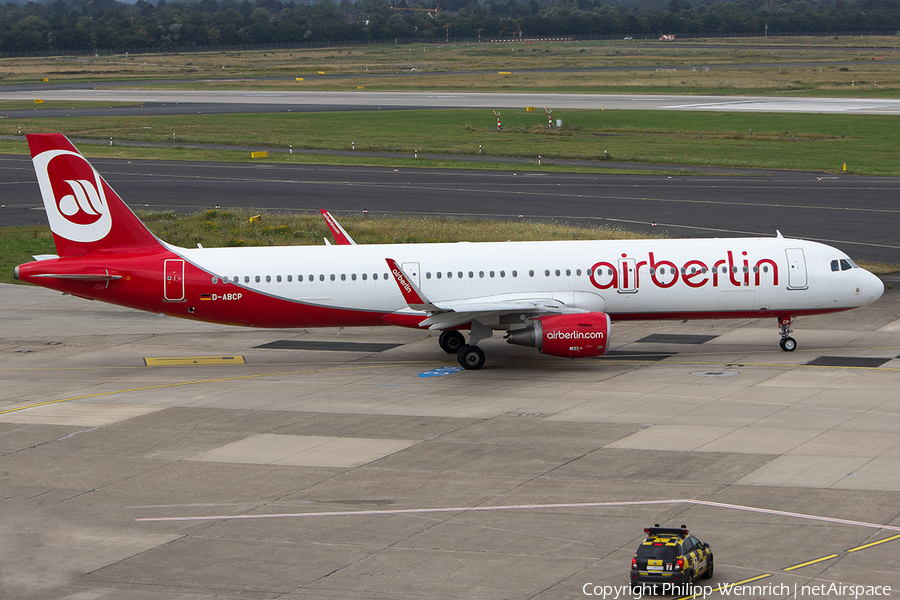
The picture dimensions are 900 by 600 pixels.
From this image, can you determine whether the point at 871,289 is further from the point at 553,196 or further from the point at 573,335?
the point at 553,196

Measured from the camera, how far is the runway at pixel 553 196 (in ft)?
211

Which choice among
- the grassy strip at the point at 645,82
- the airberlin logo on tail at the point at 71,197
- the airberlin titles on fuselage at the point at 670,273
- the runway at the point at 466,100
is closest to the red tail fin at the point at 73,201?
the airberlin logo on tail at the point at 71,197

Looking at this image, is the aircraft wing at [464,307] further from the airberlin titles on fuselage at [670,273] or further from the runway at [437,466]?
the runway at [437,466]

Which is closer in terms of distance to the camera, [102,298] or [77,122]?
[102,298]

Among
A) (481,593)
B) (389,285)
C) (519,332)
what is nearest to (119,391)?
(389,285)

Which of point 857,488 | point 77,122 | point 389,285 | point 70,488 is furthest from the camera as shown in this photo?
point 77,122

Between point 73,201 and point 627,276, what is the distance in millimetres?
20166

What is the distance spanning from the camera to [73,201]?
38.4m

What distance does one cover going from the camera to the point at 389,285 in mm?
39562

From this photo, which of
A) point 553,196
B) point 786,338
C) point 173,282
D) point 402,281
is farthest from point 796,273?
point 553,196

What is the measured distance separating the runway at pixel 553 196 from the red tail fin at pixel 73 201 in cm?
3176

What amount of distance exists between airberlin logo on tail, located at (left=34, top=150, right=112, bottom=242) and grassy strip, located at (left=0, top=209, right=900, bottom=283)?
761 inches

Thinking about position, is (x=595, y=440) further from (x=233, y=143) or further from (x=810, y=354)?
(x=233, y=143)

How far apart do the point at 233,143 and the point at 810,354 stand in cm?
8019
